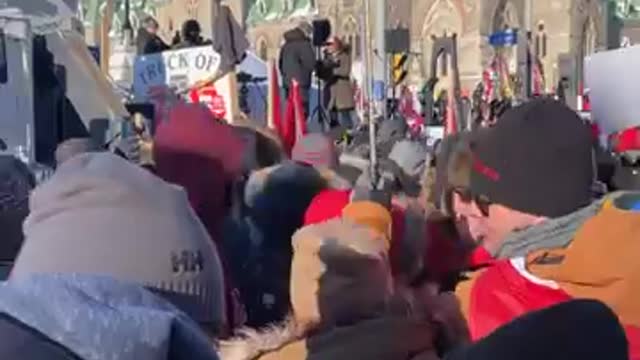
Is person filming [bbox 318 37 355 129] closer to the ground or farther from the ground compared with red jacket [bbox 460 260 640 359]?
closer to the ground

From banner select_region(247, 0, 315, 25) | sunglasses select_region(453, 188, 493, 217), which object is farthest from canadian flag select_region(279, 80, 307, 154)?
banner select_region(247, 0, 315, 25)

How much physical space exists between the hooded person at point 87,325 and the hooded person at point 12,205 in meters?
2.45

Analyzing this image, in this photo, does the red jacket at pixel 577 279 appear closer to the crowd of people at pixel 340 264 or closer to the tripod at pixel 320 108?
the crowd of people at pixel 340 264

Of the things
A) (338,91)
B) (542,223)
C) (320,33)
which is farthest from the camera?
(320,33)

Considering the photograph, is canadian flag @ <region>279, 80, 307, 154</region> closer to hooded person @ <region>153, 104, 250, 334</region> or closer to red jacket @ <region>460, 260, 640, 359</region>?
Result: hooded person @ <region>153, 104, 250, 334</region>

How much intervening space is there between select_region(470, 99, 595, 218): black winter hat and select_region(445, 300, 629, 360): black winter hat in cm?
171

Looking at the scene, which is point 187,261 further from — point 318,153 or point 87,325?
point 318,153

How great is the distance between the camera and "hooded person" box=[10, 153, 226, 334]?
2.39m

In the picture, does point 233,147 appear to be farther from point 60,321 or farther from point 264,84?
point 264,84

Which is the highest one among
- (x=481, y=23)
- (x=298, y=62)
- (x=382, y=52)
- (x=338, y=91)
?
(x=298, y=62)

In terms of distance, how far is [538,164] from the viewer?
3379 millimetres

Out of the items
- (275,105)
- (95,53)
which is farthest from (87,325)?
(95,53)

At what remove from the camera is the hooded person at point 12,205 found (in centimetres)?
421

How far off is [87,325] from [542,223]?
1.96 m
